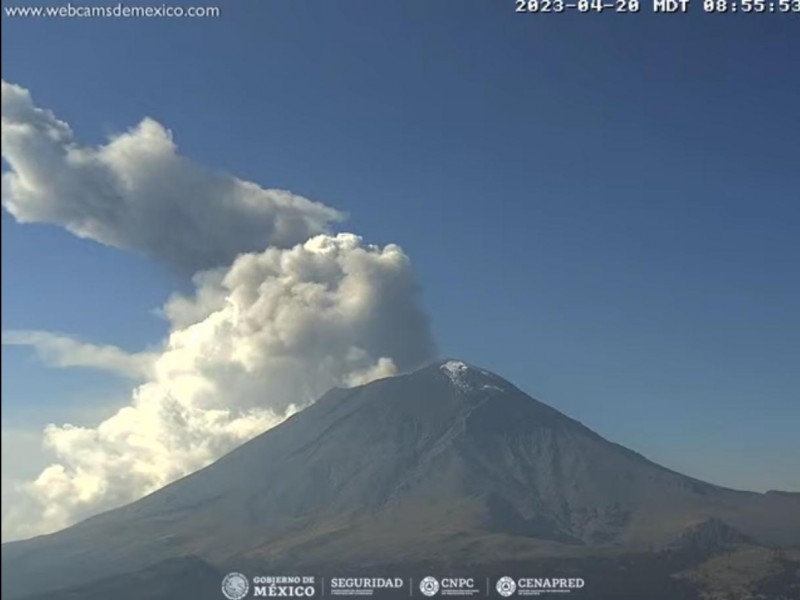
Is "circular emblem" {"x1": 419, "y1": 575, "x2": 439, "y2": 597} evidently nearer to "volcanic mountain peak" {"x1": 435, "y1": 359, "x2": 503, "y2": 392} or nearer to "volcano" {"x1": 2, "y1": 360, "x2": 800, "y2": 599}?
"volcano" {"x1": 2, "y1": 360, "x2": 800, "y2": 599}

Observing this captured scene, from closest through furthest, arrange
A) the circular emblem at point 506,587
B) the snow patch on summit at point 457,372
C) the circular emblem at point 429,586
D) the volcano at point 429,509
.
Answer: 1. the circular emblem at point 506,587
2. the circular emblem at point 429,586
3. the volcano at point 429,509
4. the snow patch on summit at point 457,372

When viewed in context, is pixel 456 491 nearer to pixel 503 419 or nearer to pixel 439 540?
pixel 503 419

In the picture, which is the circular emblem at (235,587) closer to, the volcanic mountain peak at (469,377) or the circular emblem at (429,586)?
the circular emblem at (429,586)

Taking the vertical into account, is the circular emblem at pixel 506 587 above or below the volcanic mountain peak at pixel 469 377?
below

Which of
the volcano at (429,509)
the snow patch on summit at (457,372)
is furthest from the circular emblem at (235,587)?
the snow patch on summit at (457,372)

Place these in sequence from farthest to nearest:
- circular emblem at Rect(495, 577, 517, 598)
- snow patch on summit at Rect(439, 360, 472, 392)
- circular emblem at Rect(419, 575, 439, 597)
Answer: snow patch on summit at Rect(439, 360, 472, 392)
circular emblem at Rect(419, 575, 439, 597)
circular emblem at Rect(495, 577, 517, 598)

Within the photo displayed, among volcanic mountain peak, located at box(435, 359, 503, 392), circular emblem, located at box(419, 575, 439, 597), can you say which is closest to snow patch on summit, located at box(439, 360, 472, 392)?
volcanic mountain peak, located at box(435, 359, 503, 392)

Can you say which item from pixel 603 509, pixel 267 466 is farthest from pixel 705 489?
pixel 267 466
